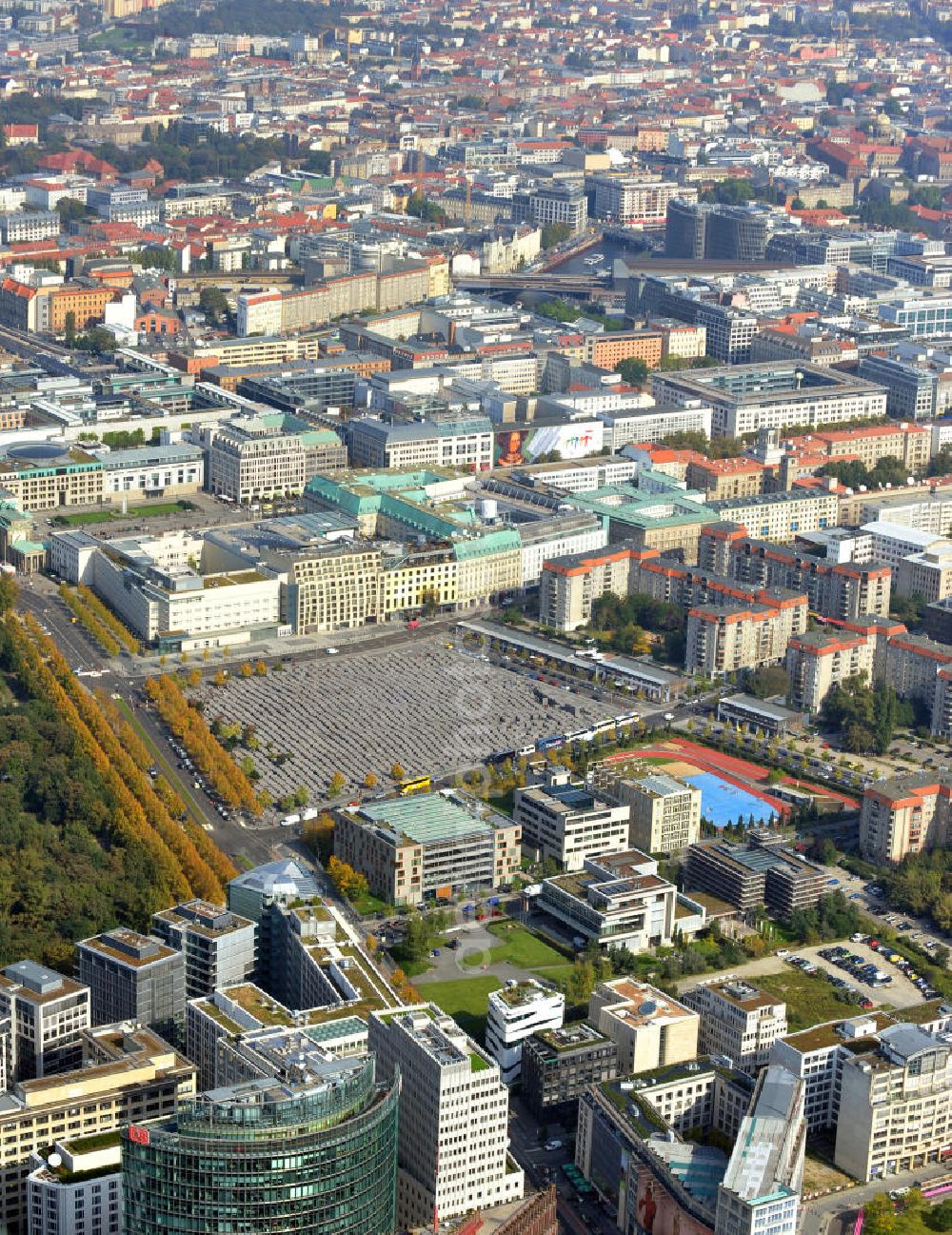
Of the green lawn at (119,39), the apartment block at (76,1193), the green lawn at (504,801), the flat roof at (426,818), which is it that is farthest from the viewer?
the green lawn at (119,39)

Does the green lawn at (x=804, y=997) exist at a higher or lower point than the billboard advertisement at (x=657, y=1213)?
lower

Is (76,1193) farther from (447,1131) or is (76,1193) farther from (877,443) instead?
(877,443)

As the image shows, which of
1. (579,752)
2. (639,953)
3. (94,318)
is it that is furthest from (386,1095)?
(94,318)

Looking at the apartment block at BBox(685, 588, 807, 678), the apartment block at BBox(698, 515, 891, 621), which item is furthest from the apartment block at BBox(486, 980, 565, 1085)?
the apartment block at BBox(698, 515, 891, 621)

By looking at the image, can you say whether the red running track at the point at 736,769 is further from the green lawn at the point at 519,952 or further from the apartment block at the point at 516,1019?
the apartment block at the point at 516,1019

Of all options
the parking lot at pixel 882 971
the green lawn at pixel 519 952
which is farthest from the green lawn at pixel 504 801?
the parking lot at pixel 882 971

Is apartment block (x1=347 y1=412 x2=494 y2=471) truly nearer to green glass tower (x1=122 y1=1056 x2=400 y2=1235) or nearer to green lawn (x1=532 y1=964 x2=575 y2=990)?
green lawn (x1=532 y1=964 x2=575 y2=990)

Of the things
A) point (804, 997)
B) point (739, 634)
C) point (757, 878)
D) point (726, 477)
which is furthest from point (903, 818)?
point (726, 477)
